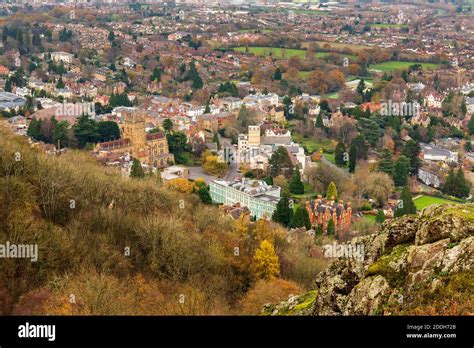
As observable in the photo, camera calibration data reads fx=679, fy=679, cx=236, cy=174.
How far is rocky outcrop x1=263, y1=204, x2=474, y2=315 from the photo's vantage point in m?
6.19

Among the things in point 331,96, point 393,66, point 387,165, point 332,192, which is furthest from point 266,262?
point 393,66

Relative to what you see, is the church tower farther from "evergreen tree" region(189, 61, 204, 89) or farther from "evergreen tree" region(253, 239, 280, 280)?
"evergreen tree" region(189, 61, 204, 89)

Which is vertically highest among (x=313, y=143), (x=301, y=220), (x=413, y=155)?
(x=301, y=220)

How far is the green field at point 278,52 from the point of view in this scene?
192ft

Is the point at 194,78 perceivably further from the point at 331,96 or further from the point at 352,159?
the point at 352,159

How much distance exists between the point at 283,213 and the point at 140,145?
10132mm

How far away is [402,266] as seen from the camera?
6750 mm

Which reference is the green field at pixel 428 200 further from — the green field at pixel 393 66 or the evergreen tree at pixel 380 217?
the green field at pixel 393 66

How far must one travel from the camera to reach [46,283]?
383 inches

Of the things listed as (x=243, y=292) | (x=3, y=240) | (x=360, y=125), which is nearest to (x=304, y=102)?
(x=360, y=125)

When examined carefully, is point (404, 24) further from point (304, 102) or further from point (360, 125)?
point (360, 125)

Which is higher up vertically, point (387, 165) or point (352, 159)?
point (387, 165)

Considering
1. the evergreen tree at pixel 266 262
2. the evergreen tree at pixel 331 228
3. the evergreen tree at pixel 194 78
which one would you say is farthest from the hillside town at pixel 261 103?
the evergreen tree at pixel 266 262
